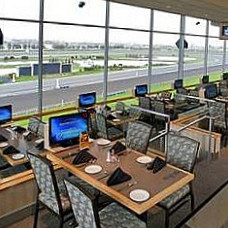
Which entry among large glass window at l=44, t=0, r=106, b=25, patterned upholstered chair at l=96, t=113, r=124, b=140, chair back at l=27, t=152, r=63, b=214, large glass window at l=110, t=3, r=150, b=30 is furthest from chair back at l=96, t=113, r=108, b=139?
large glass window at l=110, t=3, r=150, b=30

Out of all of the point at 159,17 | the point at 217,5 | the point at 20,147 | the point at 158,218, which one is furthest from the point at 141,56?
the point at 158,218

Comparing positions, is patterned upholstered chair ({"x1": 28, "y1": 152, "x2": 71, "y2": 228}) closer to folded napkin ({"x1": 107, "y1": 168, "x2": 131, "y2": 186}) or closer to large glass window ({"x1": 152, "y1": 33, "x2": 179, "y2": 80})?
folded napkin ({"x1": 107, "y1": 168, "x2": 131, "y2": 186})

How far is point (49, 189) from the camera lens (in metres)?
2.85

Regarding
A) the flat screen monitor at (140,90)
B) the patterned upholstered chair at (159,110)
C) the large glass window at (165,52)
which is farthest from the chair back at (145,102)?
the large glass window at (165,52)

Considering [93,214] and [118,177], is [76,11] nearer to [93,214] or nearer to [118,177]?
[118,177]

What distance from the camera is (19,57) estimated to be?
669 cm

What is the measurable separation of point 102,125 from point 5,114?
167 cm

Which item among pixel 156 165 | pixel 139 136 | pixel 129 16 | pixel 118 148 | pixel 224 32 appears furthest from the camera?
pixel 224 32

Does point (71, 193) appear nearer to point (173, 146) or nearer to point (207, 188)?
point (173, 146)

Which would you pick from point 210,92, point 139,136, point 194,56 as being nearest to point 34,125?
point 139,136

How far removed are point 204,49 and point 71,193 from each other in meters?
10.9

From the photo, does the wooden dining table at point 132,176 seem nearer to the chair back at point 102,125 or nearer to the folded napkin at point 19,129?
the folded napkin at point 19,129

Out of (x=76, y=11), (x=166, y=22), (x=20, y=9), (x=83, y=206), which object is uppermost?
(x=166, y=22)

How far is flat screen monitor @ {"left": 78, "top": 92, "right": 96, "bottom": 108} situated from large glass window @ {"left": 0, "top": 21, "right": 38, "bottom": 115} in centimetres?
97
